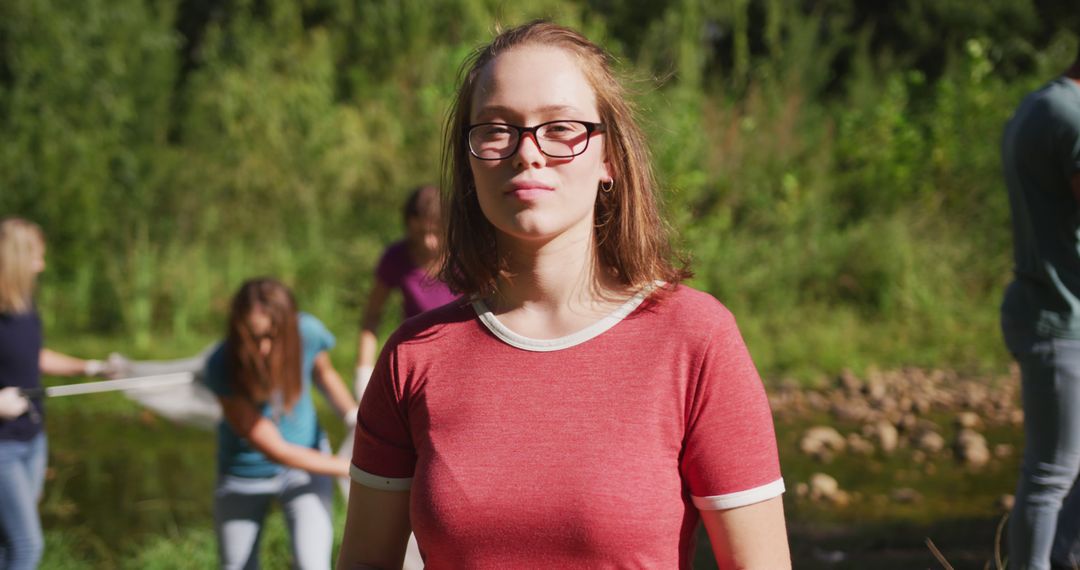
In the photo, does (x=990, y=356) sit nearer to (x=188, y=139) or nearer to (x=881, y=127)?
(x=881, y=127)

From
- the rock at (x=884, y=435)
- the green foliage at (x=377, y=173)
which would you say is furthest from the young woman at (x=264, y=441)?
the green foliage at (x=377, y=173)

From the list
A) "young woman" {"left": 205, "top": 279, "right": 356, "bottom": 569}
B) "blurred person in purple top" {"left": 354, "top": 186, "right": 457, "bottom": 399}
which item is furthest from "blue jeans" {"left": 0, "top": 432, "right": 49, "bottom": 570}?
"blurred person in purple top" {"left": 354, "top": 186, "right": 457, "bottom": 399}

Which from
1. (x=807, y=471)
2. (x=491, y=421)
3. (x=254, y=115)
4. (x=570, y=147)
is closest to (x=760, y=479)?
(x=491, y=421)

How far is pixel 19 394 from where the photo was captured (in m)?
4.04

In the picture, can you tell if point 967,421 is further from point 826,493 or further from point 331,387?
point 331,387

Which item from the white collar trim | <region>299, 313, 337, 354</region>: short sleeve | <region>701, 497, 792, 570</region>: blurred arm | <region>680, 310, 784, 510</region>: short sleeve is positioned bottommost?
<region>299, 313, 337, 354</region>: short sleeve

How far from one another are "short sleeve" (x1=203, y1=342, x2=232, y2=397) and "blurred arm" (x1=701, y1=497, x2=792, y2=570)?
102 inches

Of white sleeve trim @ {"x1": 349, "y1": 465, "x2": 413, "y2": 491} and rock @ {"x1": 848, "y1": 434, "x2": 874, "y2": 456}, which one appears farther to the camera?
rock @ {"x1": 848, "y1": 434, "x2": 874, "y2": 456}

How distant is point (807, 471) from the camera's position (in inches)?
241

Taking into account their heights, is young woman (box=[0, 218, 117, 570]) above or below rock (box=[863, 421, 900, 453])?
above

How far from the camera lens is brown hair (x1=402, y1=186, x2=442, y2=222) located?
174 inches

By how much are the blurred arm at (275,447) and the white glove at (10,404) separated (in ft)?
2.91

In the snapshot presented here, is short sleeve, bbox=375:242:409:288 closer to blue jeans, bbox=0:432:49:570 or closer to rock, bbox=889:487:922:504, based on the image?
blue jeans, bbox=0:432:49:570

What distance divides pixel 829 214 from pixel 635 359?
958cm
